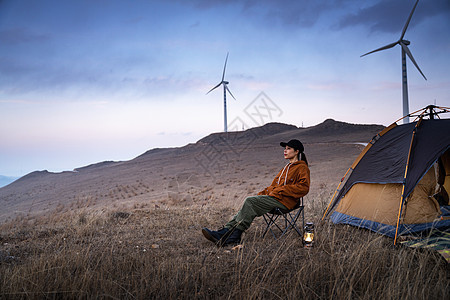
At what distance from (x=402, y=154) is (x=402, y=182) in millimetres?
570

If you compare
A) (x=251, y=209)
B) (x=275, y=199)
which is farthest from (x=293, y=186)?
(x=251, y=209)

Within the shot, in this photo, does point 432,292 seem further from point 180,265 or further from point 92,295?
point 92,295

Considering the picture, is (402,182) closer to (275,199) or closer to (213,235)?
(275,199)

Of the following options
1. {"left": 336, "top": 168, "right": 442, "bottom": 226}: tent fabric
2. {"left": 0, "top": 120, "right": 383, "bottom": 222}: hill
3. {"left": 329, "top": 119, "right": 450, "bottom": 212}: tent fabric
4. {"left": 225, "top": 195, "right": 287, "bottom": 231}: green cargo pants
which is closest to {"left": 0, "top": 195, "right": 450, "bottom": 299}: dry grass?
{"left": 225, "top": 195, "right": 287, "bottom": 231}: green cargo pants

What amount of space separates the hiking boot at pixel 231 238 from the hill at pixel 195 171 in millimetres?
12875

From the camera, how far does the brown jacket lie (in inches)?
186

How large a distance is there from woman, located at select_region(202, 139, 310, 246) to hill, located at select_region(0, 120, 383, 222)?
1239cm

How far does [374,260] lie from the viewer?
3.35 m

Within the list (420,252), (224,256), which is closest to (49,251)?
(224,256)

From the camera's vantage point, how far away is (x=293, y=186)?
15.5 ft

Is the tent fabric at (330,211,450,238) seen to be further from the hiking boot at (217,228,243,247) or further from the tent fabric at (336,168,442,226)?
the hiking boot at (217,228,243,247)

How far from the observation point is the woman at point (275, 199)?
14.5ft

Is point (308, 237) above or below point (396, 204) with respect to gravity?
below

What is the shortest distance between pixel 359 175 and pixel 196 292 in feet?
13.6
